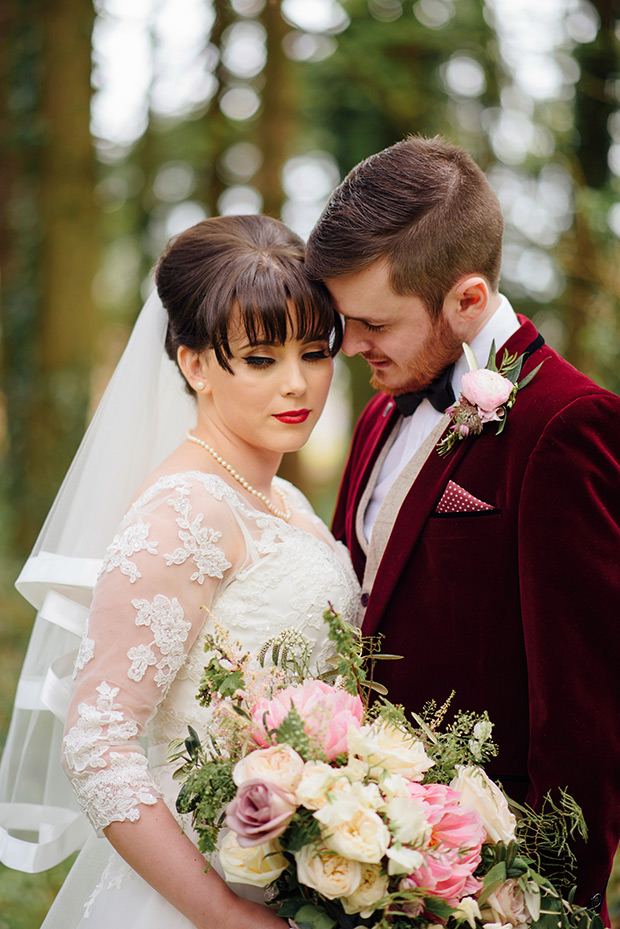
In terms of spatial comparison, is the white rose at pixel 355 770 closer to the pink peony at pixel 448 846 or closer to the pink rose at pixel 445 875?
the pink peony at pixel 448 846

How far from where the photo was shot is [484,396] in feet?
7.79

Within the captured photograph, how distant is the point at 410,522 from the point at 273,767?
95 cm

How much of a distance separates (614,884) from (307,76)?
30.3ft

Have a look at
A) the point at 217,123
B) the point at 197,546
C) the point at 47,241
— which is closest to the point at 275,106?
the point at 217,123

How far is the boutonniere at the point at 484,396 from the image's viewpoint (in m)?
2.38

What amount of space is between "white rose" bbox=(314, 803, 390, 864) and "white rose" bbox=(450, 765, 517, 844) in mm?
317

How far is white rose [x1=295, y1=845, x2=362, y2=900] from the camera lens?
1.64m

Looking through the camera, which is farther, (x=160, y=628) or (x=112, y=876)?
(x=112, y=876)

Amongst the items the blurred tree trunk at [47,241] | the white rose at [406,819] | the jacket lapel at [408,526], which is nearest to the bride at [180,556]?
the jacket lapel at [408,526]

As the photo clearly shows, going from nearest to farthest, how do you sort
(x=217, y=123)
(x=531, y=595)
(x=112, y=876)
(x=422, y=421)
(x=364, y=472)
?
1. (x=531, y=595)
2. (x=112, y=876)
3. (x=422, y=421)
4. (x=364, y=472)
5. (x=217, y=123)

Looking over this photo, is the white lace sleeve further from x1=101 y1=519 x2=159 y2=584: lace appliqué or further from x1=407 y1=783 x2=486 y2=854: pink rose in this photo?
x1=407 y1=783 x2=486 y2=854: pink rose

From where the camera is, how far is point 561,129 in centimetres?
741

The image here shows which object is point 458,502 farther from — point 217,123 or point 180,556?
point 217,123

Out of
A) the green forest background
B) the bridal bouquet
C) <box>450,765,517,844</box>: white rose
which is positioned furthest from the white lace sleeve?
the green forest background
